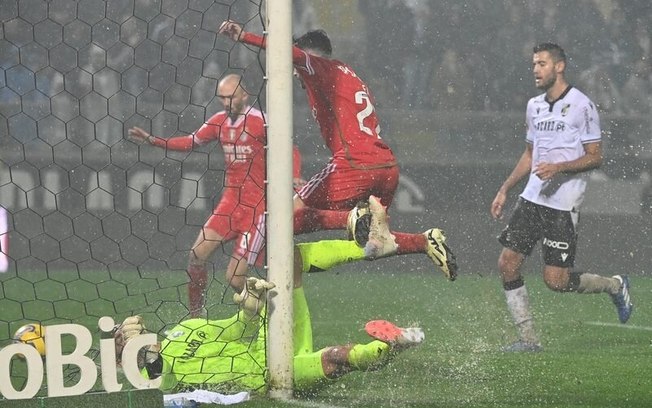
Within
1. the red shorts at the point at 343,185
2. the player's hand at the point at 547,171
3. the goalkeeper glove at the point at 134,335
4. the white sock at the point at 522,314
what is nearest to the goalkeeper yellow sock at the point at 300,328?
the goalkeeper glove at the point at 134,335

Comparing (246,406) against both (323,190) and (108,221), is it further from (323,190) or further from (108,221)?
(108,221)

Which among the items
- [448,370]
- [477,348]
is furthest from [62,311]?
[448,370]

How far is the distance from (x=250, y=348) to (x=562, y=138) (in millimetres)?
4334

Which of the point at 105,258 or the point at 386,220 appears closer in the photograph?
the point at 386,220

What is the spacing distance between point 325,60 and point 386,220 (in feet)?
3.98

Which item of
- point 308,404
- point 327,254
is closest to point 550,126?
point 327,254

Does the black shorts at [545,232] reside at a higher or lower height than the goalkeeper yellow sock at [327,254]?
lower

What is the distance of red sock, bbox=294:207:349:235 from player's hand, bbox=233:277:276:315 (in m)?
0.96

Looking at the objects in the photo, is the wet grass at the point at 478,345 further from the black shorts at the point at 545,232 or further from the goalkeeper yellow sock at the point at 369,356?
the black shorts at the point at 545,232

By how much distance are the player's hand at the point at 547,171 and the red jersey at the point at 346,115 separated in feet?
5.19

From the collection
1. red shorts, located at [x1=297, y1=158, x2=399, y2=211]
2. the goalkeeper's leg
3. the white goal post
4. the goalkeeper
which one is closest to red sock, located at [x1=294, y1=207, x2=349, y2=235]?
red shorts, located at [x1=297, y1=158, x2=399, y2=211]

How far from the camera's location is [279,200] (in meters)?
5.77

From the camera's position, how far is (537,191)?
9.20 m

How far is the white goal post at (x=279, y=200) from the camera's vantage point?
575cm
